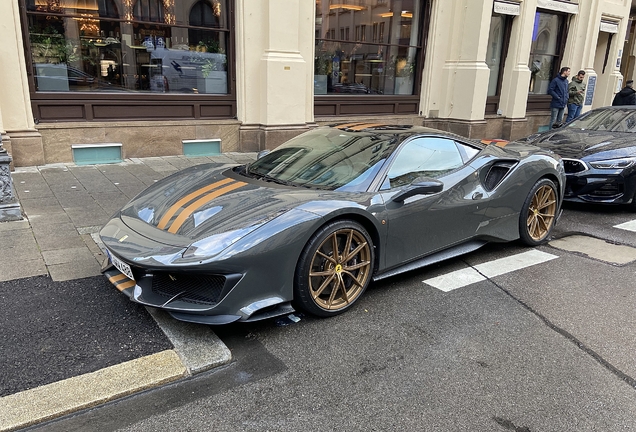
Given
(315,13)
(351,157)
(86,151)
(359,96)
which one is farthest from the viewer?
(359,96)

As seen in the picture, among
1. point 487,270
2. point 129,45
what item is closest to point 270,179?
point 487,270

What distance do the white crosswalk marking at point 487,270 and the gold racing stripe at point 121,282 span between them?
7.92ft

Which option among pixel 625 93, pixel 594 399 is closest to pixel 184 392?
pixel 594 399

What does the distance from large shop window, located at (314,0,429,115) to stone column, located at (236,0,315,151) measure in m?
1.08

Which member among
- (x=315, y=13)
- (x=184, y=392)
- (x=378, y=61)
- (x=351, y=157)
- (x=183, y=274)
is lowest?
(x=184, y=392)

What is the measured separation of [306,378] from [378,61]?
10817mm

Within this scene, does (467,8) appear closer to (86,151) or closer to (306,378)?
(86,151)

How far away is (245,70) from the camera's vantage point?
32.7 feet

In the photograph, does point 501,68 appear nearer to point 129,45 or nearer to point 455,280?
point 129,45

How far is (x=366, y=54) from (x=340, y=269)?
383 inches

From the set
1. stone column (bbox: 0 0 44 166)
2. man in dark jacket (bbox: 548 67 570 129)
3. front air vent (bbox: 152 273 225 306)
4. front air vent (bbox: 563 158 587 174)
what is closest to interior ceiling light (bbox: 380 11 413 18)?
man in dark jacket (bbox: 548 67 570 129)

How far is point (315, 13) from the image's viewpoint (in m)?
10.8

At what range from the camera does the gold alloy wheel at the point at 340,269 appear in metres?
3.59

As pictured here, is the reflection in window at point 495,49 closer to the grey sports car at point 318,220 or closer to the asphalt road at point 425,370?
the grey sports car at point 318,220
